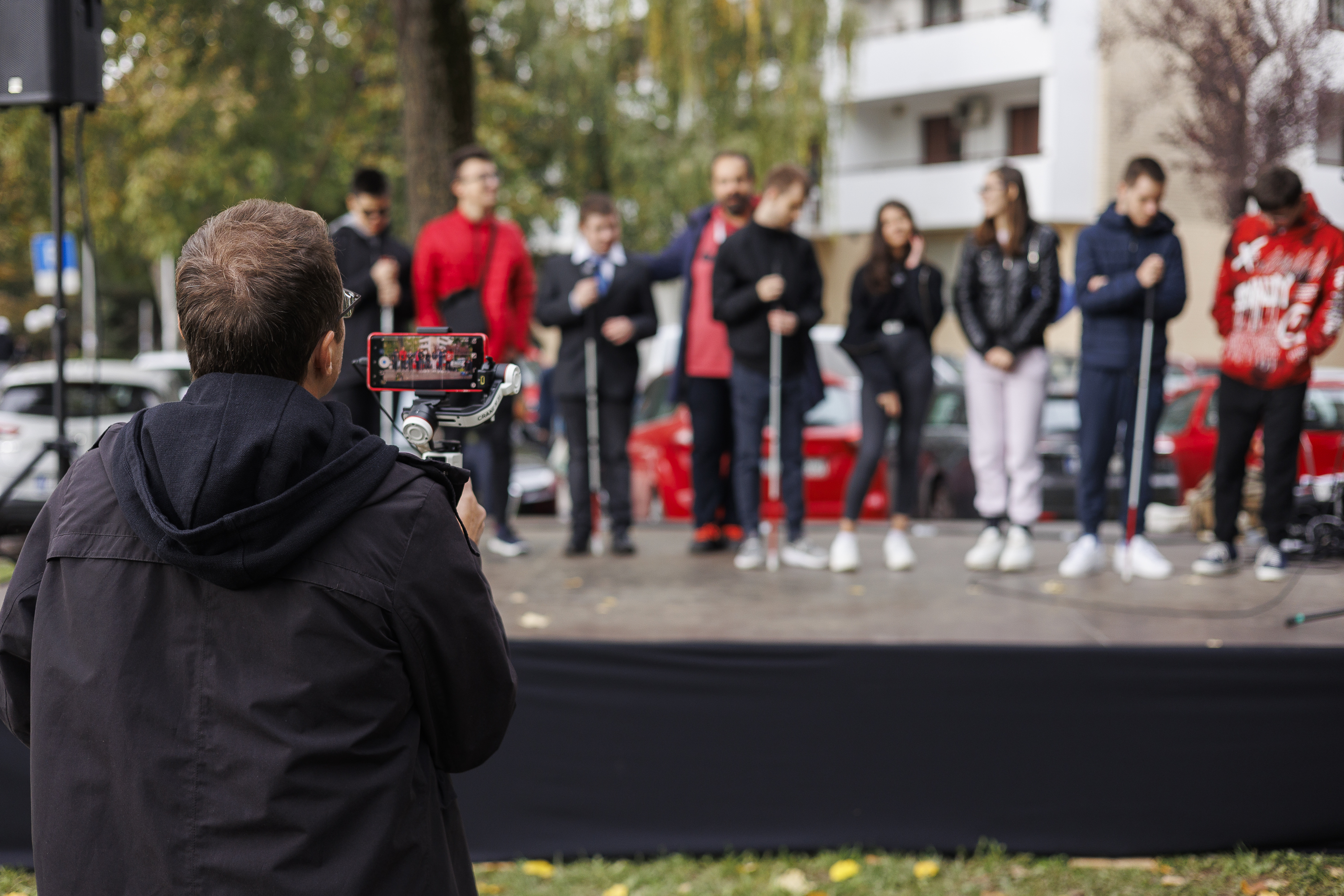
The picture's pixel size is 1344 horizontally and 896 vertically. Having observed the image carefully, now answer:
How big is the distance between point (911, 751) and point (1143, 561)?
2.51 m

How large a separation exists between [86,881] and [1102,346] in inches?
207

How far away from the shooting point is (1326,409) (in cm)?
908

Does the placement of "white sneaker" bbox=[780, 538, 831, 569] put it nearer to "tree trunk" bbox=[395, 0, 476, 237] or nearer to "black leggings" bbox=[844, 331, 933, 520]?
"black leggings" bbox=[844, 331, 933, 520]

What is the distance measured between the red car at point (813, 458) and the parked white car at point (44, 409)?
4032mm

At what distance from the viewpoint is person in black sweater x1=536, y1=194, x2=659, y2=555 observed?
671cm

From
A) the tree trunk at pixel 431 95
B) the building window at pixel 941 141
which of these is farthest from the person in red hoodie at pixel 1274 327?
the building window at pixel 941 141

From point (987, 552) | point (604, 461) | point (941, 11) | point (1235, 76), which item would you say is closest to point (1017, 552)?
point (987, 552)

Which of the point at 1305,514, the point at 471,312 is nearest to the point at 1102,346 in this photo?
the point at 1305,514

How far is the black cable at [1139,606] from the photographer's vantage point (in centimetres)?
500

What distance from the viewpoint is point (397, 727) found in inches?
71.1

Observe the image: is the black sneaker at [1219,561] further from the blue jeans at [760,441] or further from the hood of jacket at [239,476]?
the hood of jacket at [239,476]

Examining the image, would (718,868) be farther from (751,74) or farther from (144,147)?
(751,74)

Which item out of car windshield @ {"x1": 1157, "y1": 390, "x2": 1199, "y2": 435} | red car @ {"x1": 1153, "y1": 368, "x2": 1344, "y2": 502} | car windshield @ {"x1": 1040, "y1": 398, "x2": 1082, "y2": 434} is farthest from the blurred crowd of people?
car windshield @ {"x1": 1157, "y1": 390, "x2": 1199, "y2": 435}

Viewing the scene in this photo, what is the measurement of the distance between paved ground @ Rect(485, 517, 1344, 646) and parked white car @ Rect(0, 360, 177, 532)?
4844 mm
